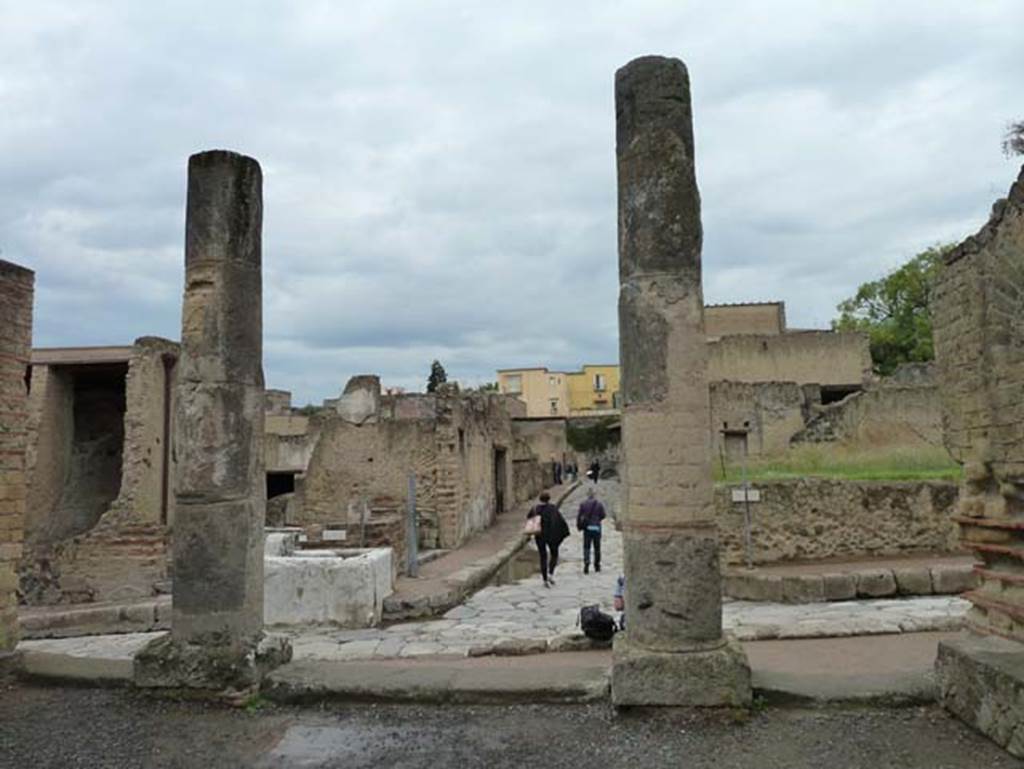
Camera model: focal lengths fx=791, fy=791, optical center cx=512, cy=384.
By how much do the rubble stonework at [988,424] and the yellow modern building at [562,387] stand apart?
64569 mm

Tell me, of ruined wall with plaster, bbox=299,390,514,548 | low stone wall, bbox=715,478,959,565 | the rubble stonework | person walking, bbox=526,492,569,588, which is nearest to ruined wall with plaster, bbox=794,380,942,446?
low stone wall, bbox=715,478,959,565

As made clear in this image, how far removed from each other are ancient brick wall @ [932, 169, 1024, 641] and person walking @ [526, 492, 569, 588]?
7613 mm

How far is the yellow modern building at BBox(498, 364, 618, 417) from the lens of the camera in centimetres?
7173

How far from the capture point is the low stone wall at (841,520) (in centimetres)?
1154

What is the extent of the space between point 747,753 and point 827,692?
97 cm

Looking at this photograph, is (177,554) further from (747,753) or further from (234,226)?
(747,753)

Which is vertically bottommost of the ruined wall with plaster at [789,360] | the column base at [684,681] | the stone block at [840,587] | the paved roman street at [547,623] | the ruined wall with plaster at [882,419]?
the paved roman street at [547,623]

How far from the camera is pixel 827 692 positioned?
4.90 m

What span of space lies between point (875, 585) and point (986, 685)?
6.34 m

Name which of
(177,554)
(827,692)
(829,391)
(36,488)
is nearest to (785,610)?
(827,692)

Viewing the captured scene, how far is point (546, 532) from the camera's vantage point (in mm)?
12852

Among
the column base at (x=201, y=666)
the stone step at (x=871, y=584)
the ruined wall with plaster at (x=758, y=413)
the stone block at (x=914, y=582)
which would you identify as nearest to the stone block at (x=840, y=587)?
the stone step at (x=871, y=584)

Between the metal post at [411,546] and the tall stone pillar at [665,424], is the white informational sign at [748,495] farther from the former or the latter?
the tall stone pillar at [665,424]

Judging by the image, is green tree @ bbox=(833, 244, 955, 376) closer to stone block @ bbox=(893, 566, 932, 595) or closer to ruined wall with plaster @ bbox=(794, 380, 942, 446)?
ruined wall with plaster @ bbox=(794, 380, 942, 446)
